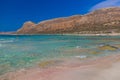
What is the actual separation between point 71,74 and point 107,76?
7.18 feet

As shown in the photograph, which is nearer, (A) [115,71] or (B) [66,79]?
(B) [66,79]

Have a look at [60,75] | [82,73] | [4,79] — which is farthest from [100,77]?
[4,79]

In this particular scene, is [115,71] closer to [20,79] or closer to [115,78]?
[115,78]

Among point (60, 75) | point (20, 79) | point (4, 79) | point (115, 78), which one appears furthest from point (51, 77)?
point (115, 78)

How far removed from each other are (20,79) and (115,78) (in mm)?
5307

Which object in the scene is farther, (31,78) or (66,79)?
(31,78)

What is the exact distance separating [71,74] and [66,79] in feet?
4.03

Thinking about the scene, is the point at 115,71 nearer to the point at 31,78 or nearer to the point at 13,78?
the point at 31,78

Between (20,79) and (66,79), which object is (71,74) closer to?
(66,79)

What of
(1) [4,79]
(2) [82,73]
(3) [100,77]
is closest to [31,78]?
(1) [4,79]

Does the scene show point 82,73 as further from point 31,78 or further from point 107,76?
point 31,78

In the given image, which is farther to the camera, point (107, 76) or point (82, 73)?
point (82, 73)

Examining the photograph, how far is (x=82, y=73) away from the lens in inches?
533

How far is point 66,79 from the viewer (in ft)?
40.5
